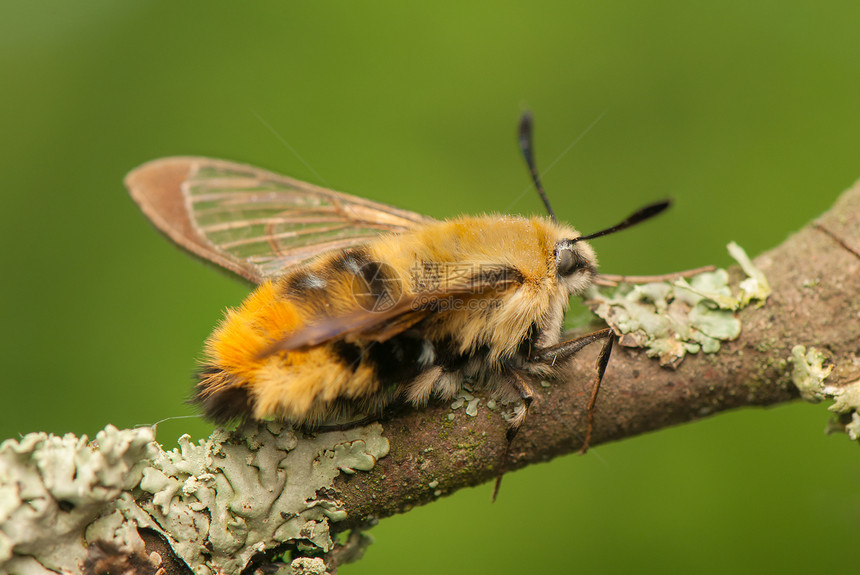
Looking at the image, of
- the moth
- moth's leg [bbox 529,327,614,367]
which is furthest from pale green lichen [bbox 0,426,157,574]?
moth's leg [bbox 529,327,614,367]

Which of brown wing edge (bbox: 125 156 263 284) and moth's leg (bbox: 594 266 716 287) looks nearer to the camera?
moth's leg (bbox: 594 266 716 287)

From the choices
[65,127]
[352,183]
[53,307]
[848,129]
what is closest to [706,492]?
[848,129]

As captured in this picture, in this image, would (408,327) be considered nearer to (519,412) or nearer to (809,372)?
(519,412)

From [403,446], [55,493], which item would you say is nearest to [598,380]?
[403,446]

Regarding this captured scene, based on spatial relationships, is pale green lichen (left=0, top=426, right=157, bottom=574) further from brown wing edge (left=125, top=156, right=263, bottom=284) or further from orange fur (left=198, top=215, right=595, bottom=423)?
brown wing edge (left=125, top=156, right=263, bottom=284)

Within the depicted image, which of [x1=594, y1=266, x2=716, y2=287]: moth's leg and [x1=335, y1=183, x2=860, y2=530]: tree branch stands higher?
[x1=594, y1=266, x2=716, y2=287]: moth's leg

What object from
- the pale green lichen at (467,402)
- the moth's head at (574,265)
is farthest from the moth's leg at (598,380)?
the pale green lichen at (467,402)

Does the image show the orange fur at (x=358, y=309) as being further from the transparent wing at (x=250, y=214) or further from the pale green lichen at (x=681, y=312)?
the transparent wing at (x=250, y=214)
